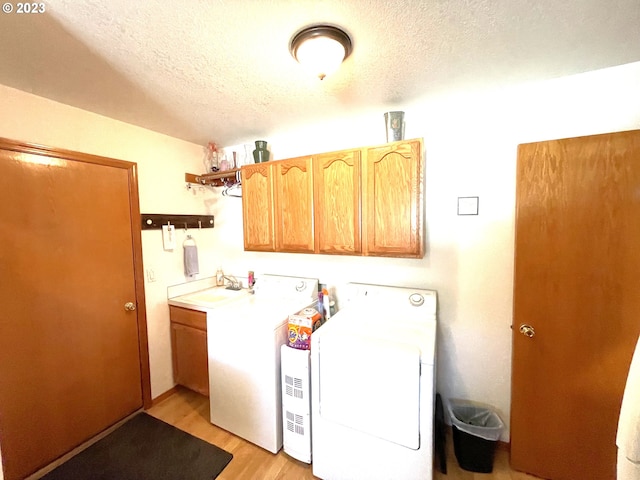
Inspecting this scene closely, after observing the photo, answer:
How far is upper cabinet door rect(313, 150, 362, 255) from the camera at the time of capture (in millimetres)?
1768

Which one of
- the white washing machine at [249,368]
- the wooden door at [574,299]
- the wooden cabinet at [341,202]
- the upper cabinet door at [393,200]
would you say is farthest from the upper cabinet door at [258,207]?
the wooden door at [574,299]

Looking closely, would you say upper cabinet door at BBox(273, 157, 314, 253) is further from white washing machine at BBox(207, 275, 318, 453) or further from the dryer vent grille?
the dryer vent grille

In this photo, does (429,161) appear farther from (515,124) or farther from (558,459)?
(558,459)

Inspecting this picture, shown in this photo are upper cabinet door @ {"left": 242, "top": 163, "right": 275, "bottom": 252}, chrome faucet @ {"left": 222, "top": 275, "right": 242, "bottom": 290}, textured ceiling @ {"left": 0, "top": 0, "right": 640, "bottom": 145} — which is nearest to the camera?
textured ceiling @ {"left": 0, "top": 0, "right": 640, "bottom": 145}

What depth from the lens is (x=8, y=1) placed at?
920mm

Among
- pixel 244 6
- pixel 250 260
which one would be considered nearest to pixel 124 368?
pixel 250 260

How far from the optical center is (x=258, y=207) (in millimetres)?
2148

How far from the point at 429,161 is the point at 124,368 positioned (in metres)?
2.92

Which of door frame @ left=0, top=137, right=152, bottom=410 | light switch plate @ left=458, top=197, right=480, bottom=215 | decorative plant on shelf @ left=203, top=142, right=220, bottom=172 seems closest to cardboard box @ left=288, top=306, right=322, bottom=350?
light switch plate @ left=458, top=197, right=480, bottom=215

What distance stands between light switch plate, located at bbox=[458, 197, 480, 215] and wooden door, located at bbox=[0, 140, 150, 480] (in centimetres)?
256

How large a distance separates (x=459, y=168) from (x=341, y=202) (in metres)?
0.87

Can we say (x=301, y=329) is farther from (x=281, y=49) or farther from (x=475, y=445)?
(x=281, y=49)

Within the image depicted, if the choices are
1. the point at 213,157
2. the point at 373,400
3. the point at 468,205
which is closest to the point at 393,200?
the point at 468,205

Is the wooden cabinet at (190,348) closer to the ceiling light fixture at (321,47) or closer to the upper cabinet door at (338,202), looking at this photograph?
the upper cabinet door at (338,202)
